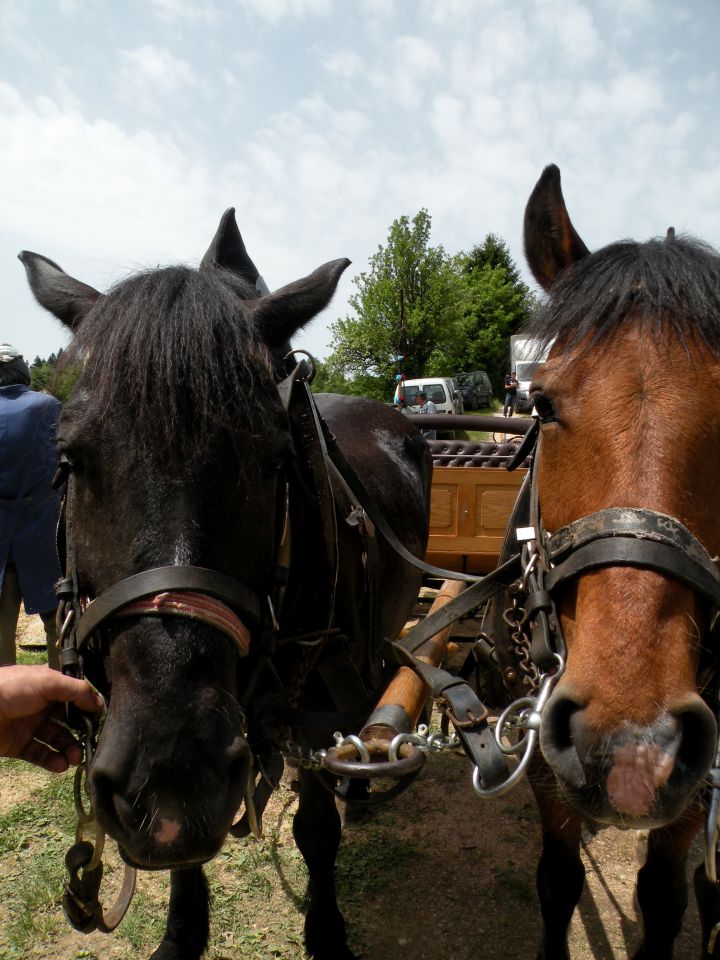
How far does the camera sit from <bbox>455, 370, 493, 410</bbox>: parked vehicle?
2783 centimetres

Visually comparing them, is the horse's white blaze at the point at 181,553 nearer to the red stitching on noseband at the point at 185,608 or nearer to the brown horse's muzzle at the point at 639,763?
the red stitching on noseband at the point at 185,608

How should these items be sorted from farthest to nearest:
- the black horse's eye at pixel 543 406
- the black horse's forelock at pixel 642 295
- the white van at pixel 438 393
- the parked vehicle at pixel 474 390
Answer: the parked vehicle at pixel 474 390
the white van at pixel 438 393
the black horse's eye at pixel 543 406
the black horse's forelock at pixel 642 295

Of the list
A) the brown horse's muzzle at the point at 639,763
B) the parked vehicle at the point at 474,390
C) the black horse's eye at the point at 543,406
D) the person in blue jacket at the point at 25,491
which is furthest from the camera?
the parked vehicle at the point at 474,390

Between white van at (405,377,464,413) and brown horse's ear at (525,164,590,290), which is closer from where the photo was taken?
brown horse's ear at (525,164,590,290)

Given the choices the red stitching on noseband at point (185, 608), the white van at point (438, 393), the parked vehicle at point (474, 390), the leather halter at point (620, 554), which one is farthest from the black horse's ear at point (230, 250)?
the parked vehicle at point (474, 390)

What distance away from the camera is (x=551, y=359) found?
1.89 m

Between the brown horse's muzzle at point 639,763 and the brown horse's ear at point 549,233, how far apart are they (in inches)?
57.6

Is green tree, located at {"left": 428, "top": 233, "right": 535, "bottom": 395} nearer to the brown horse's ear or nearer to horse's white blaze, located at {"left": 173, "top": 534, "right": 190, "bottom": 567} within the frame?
the brown horse's ear

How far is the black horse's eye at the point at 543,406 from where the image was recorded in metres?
1.81

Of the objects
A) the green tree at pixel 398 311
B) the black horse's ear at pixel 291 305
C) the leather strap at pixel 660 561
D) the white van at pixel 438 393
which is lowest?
the leather strap at pixel 660 561

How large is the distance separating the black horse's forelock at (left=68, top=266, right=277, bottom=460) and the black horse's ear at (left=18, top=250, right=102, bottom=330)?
0.76 ft

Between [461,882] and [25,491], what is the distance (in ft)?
11.5

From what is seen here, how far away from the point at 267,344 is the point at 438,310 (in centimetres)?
3052

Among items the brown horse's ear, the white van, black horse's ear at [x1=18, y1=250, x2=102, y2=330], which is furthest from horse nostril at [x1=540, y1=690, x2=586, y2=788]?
the white van
